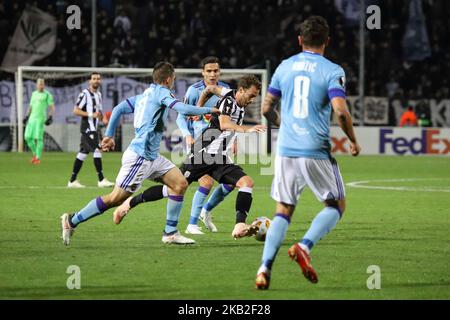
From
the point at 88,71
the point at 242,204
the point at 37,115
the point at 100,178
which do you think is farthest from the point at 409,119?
the point at 242,204

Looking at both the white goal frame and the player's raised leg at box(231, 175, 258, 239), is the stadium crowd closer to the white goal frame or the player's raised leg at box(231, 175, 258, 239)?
the white goal frame

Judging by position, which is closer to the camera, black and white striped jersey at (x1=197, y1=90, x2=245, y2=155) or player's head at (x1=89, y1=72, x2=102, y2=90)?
black and white striped jersey at (x1=197, y1=90, x2=245, y2=155)

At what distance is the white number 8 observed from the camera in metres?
8.38

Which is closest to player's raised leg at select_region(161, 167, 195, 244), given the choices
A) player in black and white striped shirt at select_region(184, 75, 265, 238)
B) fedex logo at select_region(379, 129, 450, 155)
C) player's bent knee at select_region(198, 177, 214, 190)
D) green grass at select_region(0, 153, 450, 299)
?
green grass at select_region(0, 153, 450, 299)

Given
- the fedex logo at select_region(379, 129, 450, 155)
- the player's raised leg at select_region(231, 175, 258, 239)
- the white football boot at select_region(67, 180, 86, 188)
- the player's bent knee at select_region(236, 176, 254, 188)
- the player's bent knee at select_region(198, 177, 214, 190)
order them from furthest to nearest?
the fedex logo at select_region(379, 129, 450, 155) → the white football boot at select_region(67, 180, 86, 188) → the player's bent knee at select_region(198, 177, 214, 190) → the player's bent knee at select_region(236, 176, 254, 188) → the player's raised leg at select_region(231, 175, 258, 239)

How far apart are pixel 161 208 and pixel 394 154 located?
17002mm

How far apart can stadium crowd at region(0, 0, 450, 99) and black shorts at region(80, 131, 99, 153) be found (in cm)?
1327

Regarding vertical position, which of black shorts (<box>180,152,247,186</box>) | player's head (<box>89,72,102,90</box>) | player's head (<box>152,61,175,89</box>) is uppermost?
player's head (<box>89,72,102,90</box>)

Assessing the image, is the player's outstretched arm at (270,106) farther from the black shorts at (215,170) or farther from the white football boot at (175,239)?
the black shorts at (215,170)

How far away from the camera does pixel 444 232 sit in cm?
1284

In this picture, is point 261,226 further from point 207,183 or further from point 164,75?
point 164,75

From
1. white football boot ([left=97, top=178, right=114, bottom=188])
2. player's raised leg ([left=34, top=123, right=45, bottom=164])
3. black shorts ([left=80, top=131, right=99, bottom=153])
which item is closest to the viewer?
white football boot ([left=97, top=178, right=114, bottom=188])

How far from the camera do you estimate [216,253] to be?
10688 mm

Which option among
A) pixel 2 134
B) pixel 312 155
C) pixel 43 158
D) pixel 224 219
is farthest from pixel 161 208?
pixel 2 134
